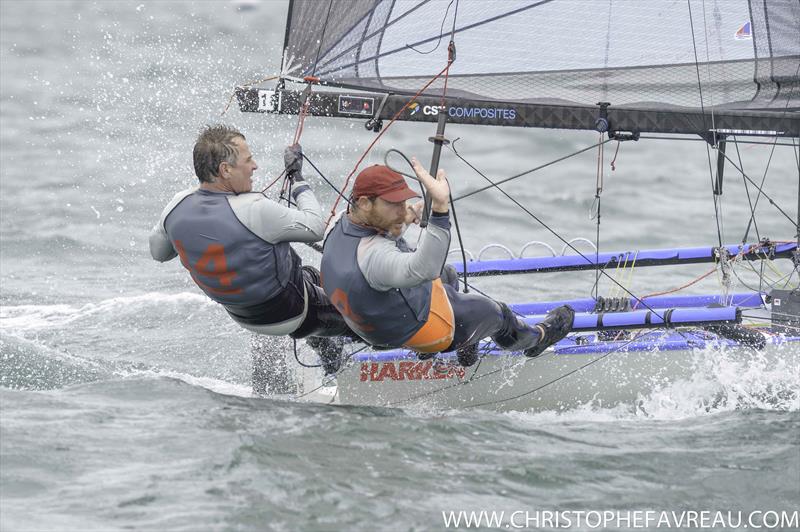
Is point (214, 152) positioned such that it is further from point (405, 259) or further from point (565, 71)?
point (565, 71)

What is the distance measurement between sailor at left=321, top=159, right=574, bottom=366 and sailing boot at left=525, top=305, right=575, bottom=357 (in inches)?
16.3

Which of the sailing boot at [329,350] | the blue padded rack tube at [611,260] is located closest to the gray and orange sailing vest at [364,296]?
the sailing boot at [329,350]

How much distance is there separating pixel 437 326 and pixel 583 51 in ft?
6.53

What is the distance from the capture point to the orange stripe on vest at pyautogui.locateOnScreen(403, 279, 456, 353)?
4.57m

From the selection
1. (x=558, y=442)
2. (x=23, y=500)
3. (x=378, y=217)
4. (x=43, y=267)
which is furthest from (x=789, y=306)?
(x=43, y=267)

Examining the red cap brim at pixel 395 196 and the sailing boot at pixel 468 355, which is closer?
the red cap brim at pixel 395 196

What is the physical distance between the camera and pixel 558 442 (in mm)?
4434

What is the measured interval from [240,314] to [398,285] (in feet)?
2.94

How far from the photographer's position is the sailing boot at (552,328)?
5.14m

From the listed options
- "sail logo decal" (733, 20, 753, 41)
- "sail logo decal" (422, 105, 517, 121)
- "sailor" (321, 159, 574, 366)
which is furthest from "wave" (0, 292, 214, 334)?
"sail logo decal" (733, 20, 753, 41)

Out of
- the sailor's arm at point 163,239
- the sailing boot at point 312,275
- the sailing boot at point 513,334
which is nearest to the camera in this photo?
the sailor's arm at point 163,239

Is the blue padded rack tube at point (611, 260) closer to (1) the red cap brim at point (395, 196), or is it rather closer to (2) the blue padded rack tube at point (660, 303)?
(2) the blue padded rack tube at point (660, 303)

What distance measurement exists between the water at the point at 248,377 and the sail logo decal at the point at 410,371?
1.23 feet

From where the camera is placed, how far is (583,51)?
5.87 meters
